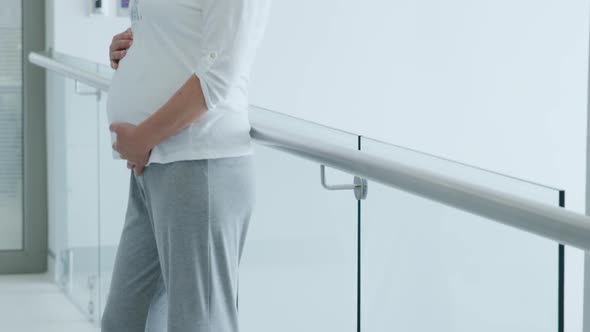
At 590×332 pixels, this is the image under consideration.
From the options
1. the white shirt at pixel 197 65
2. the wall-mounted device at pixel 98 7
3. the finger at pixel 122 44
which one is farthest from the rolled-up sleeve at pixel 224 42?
the wall-mounted device at pixel 98 7

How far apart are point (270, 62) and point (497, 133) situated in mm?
1583

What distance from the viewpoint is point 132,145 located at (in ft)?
6.15

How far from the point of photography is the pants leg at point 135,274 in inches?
78.4

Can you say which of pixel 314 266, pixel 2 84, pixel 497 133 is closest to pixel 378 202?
pixel 314 266

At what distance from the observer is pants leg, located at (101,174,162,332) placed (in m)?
1.99

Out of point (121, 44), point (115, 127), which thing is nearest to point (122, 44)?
point (121, 44)

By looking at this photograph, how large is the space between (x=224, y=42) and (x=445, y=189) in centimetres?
53

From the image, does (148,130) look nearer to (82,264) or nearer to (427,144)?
(82,264)

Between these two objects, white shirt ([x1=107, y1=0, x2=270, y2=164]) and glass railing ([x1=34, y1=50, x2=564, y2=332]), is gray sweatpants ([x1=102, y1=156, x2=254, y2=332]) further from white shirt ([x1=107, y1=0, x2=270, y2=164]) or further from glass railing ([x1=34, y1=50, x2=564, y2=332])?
glass railing ([x1=34, y1=50, x2=564, y2=332])

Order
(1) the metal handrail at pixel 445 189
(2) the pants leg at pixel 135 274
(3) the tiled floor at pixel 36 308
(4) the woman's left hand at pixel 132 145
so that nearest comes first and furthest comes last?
1. (1) the metal handrail at pixel 445 189
2. (4) the woman's left hand at pixel 132 145
3. (2) the pants leg at pixel 135 274
4. (3) the tiled floor at pixel 36 308

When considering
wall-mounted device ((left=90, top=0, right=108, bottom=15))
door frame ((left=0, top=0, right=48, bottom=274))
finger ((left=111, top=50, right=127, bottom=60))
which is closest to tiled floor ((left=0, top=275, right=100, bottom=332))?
door frame ((left=0, top=0, right=48, bottom=274))

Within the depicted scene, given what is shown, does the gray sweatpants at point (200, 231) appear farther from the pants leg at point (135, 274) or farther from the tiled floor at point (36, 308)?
the tiled floor at point (36, 308)

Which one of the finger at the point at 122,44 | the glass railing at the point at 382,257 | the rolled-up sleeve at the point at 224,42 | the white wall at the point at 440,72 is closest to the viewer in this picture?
the glass railing at the point at 382,257

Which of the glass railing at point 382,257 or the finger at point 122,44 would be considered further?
the finger at point 122,44
